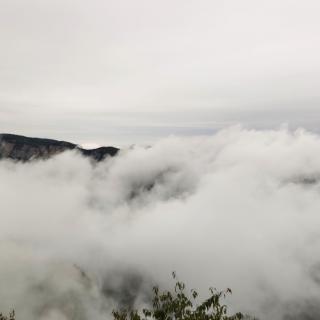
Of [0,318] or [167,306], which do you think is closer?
[167,306]

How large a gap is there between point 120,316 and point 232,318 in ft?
26.7

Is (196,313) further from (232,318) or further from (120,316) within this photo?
(120,316)

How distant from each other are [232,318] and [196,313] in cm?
294

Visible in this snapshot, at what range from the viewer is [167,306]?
96.1 ft

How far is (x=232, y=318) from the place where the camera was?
28797mm

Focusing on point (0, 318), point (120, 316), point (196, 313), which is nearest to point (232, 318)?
point (196, 313)

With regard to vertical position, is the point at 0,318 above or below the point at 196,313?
below

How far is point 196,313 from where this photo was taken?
91.1ft

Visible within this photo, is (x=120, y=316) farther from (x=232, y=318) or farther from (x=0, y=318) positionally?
(x=0, y=318)

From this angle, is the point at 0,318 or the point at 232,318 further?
the point at 0,318

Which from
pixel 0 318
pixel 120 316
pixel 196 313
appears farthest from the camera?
pixel 0 318

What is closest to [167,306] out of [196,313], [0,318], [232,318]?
[196,313]

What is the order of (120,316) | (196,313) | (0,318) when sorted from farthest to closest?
(0,318) < (120,316) < (196,313)

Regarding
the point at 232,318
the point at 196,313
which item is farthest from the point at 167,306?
the point at 232,318
